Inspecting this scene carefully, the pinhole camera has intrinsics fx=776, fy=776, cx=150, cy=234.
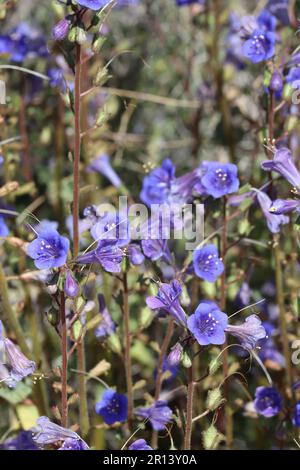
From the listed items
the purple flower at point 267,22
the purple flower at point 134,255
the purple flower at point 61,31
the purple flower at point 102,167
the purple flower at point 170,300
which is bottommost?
the purple flower at point 170,300

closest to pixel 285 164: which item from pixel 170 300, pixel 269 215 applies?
pixel 269 215

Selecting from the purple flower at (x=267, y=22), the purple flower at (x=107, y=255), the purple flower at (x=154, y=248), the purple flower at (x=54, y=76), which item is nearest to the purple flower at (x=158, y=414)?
the purple flower at (x=154, y=248)

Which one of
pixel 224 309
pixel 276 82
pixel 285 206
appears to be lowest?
pixel 224 309

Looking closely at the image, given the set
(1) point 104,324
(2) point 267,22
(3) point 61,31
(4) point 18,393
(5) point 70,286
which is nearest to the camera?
(5) point 70,286

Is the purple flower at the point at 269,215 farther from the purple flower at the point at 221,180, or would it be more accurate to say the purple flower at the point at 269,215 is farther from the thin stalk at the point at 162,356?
the thin stalk at the point at 162,356

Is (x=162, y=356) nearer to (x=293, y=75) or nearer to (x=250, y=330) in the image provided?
(x=250, y=330)

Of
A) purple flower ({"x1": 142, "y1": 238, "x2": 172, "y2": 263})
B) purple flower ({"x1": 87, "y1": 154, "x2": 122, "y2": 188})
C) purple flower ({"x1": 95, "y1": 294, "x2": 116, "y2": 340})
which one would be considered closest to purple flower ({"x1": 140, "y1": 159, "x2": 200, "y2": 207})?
Result: purple flower ({"x1": 142, "y1": 238, "x2": 172, "y2": 263})

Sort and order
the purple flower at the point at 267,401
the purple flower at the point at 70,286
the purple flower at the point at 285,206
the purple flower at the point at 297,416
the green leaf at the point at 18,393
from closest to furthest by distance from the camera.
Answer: the purple flower at the point at 70,286 → the purple flower at the point at 285,206 → the purple flower at the point at 297,416 → the purple flower at the point at 267,401 → the green leaf at the point at 18,393
